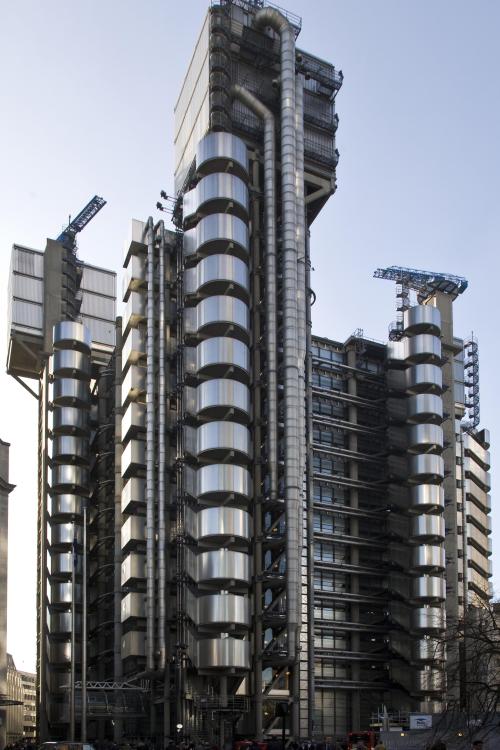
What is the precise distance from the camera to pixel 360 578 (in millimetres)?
111250

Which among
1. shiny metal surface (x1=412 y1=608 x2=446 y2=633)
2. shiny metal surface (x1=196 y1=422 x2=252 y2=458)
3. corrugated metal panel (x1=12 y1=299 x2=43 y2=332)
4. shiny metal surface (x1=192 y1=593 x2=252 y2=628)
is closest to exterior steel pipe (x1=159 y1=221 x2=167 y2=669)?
shiny metal surface (x1=192 y1=593 x2=252 y2=628)

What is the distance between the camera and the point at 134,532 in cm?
9762

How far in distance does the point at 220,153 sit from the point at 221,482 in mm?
29291

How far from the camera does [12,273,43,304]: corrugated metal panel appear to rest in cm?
13438

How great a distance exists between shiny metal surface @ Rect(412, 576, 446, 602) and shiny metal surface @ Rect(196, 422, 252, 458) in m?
25.8

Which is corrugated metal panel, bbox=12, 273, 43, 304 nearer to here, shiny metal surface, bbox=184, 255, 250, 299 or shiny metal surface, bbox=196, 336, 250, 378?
shiny metal surface, bbox=184, 255, 250, 299

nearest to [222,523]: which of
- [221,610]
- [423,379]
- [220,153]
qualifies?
[221,610]

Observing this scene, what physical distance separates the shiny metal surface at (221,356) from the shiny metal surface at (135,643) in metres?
23.5

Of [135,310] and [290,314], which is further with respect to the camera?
[135,310]

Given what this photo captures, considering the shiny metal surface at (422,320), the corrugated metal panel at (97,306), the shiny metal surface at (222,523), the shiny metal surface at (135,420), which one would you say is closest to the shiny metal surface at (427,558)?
the shiny metal surface at (422,320)

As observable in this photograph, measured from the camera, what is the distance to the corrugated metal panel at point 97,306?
14631 cm

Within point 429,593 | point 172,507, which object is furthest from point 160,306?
point 429,593

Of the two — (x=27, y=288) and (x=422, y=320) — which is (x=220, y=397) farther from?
(x=27, y=288)

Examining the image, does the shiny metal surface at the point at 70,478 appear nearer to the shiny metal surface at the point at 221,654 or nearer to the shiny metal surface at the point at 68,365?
the shiny metal surface at the point at 68,365
